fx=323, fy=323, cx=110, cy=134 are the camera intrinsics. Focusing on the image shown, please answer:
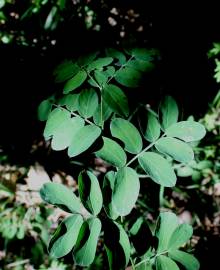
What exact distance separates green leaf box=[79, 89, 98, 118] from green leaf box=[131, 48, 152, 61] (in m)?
0.29

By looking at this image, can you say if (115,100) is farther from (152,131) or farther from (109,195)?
(109,195)

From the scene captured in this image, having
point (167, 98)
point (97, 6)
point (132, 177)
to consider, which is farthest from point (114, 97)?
point (97, 6)

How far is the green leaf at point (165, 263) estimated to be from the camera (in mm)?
1010

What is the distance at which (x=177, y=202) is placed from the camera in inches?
91.1

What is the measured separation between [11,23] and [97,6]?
587 mm

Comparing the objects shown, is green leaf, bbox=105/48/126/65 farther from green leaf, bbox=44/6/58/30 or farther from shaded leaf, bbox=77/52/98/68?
green leaf, bbox=44/6/58/30

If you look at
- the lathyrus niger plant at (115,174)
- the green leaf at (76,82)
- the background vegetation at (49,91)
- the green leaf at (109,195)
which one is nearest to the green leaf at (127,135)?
the lathyrus niger plant at (115,174)

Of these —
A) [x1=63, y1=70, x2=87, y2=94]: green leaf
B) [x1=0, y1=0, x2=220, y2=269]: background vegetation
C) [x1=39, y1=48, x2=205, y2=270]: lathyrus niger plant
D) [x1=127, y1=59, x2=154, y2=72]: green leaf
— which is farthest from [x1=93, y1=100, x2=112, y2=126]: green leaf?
[x1=0, y1=0, x2=220, y2=269]: background vegetation

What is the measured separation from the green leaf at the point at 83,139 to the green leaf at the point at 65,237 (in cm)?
20

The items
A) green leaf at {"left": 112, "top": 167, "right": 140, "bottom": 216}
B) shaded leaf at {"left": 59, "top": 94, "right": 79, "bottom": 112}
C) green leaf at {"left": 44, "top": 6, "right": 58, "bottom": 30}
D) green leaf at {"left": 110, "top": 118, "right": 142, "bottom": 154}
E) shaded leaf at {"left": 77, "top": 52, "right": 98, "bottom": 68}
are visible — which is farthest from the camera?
green leaf at {"left": 44, "top": 6, "right": 58, "bottom": 30}

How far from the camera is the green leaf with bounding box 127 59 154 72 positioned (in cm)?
127

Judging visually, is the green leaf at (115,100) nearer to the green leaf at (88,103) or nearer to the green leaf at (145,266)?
the green leaf at (88,103)

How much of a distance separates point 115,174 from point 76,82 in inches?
15.1

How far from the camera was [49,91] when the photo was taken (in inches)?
73.9
